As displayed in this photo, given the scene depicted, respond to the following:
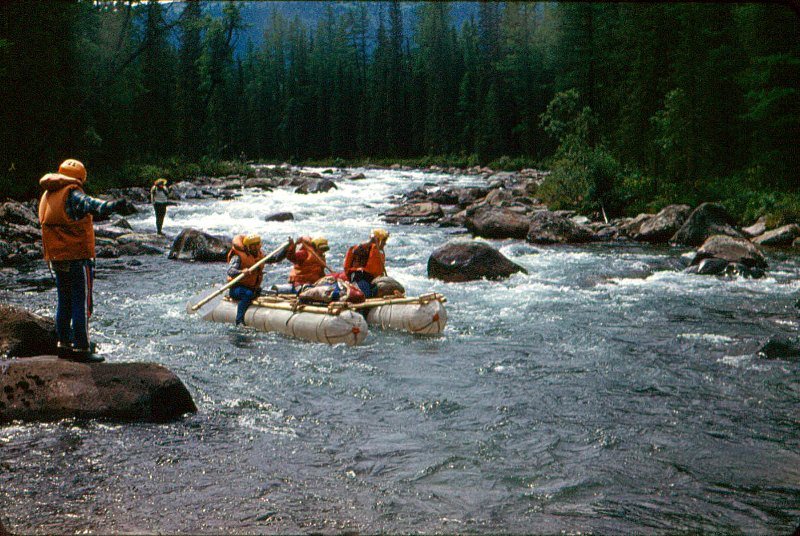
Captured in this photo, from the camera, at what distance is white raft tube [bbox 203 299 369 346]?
919 centimetres

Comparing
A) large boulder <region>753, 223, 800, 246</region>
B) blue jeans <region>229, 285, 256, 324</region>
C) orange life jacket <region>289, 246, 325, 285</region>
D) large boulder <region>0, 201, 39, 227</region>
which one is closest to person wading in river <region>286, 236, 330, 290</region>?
orange life jacket <region>289, 246, 325, 285</region>

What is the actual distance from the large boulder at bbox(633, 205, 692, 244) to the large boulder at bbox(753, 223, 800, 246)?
6.51ft

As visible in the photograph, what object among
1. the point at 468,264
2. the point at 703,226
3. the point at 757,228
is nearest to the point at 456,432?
the point at 468,264

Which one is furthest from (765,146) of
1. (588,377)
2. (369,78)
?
(369,78)

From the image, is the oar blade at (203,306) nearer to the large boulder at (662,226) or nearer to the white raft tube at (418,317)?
the white raft tube at (418,317)

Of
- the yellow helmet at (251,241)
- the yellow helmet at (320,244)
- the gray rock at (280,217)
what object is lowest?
the gray rock at (280,217)

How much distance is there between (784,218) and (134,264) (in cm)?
1589

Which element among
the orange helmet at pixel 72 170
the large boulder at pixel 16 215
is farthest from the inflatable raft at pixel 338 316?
the large boulder at pixel 16 215

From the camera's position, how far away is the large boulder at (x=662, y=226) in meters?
18.6

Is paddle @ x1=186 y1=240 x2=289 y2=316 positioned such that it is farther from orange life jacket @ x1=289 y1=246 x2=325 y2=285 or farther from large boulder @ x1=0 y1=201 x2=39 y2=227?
large boulder @ x1=0 y1=201 x2=39 y2=227

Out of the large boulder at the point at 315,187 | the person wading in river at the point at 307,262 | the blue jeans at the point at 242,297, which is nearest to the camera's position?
the blue jeans at the point at 242,297

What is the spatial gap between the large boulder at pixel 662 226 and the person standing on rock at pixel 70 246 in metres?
15.3

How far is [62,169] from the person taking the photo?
6.36 metres

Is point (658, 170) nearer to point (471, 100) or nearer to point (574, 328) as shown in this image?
point (574, 328)
